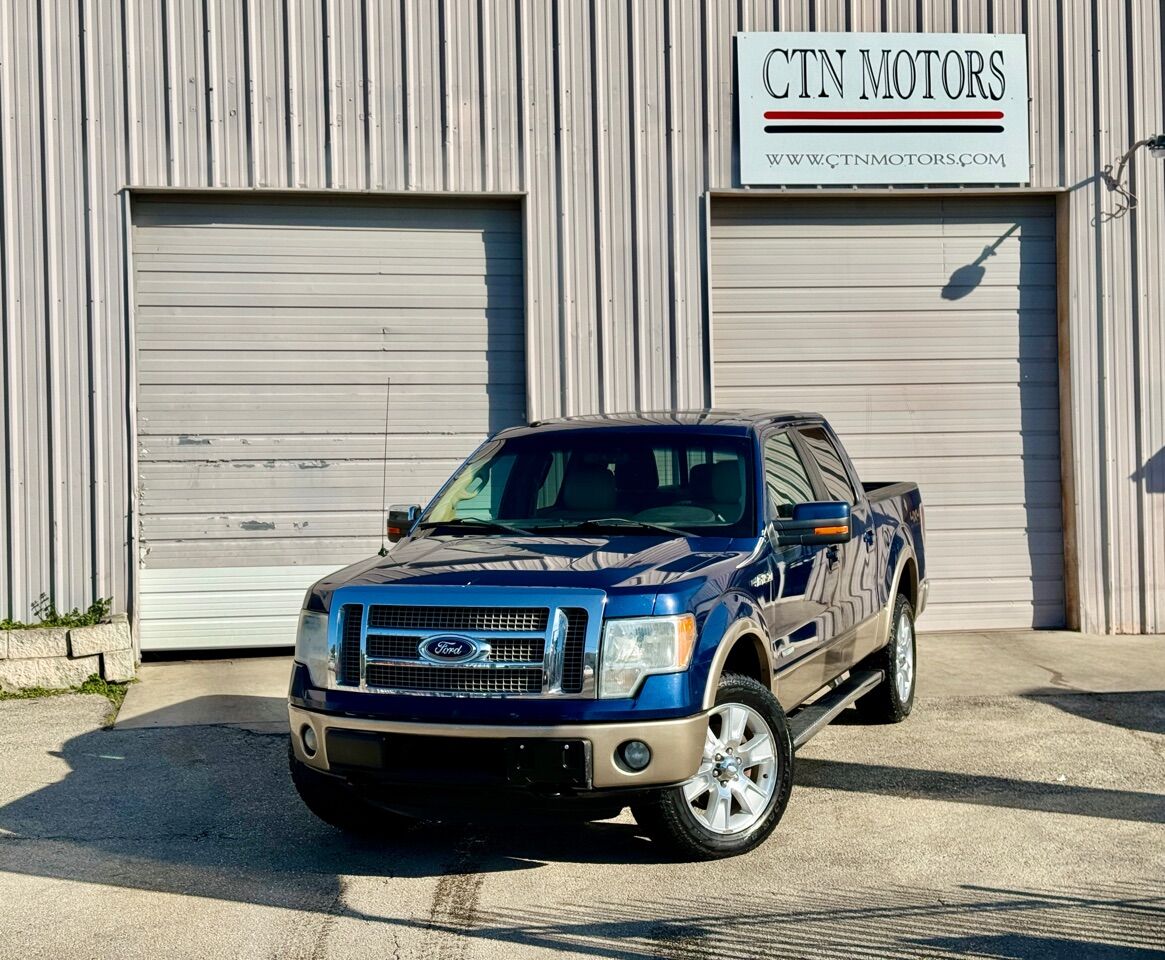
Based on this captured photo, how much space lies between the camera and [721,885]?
5555 mm

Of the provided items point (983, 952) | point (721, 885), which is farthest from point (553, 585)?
point (983, 952)

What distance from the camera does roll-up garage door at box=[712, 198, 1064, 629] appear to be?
12.1 metres

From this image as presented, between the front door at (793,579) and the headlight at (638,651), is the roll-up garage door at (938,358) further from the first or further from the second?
the headlight at (638,651)

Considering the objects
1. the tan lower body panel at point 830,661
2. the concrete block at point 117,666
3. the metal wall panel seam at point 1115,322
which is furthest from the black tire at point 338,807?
the metal wall panel seam at point 1115,322

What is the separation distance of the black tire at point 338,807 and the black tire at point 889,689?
328 centimetres

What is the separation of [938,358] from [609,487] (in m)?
6.24

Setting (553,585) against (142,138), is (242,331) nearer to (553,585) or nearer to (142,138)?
(142,138)

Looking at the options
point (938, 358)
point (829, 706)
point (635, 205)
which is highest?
point (635, 205)

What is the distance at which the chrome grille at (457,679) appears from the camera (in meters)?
5.46

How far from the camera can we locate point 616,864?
5.88 metres

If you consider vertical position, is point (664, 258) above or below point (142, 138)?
below

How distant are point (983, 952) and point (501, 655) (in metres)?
2.02

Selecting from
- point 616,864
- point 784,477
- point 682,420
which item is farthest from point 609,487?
point 616,864

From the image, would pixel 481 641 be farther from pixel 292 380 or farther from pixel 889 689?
pixel 292 380
